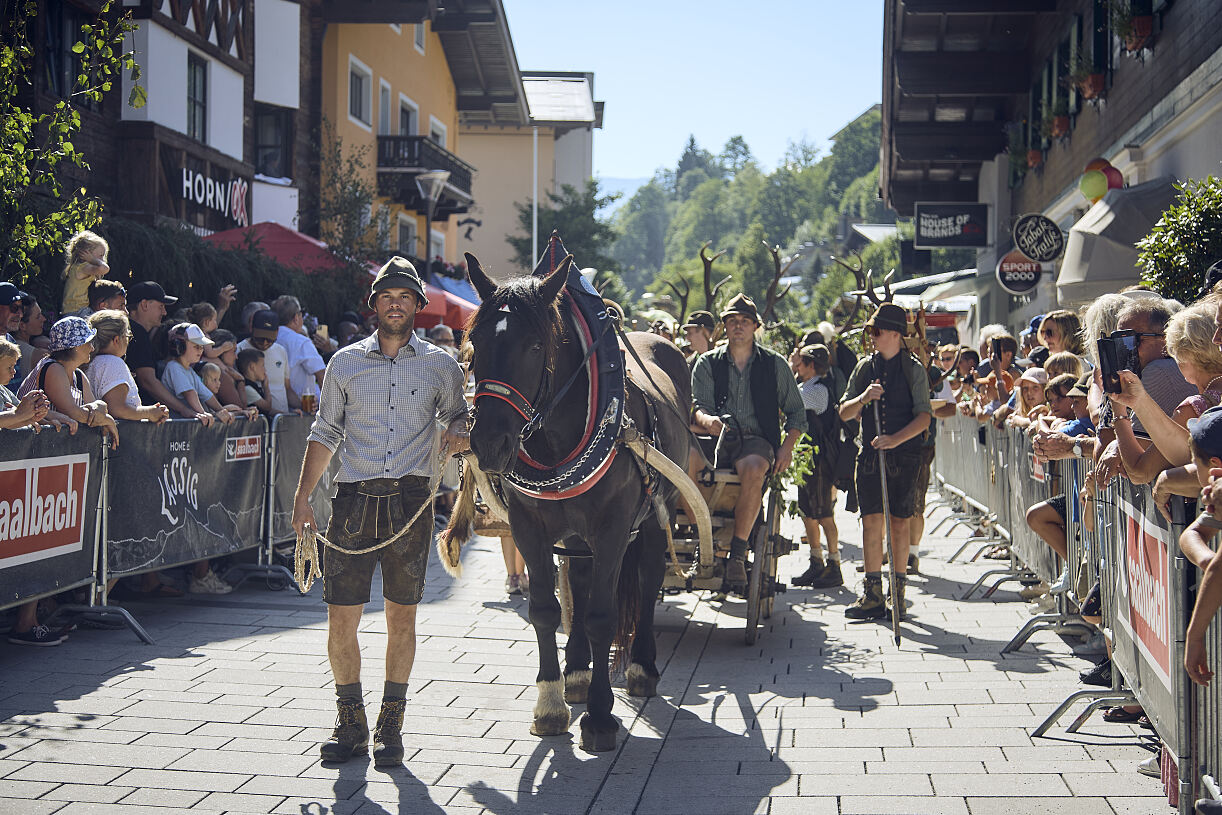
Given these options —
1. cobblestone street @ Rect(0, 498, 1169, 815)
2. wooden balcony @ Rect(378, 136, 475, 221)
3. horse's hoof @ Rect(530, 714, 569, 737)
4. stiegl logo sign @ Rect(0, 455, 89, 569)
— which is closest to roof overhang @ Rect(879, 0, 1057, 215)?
wooden balcony @ Rect(378, 136, 475, 221)

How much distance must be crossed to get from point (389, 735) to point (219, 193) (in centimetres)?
1700

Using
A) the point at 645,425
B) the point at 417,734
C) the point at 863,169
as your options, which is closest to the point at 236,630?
the point at 417,734

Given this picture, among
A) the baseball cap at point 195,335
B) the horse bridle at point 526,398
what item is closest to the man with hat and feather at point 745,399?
the horse bridle at point 526,398

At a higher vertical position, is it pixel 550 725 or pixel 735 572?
pixel 735 572

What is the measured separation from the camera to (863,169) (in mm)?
127688

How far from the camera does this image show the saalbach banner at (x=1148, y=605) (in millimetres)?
4223

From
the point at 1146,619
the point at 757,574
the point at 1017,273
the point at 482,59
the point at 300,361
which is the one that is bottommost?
the point at 757,574

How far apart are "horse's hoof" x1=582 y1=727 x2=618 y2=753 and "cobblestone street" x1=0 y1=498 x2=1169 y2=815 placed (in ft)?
0.19

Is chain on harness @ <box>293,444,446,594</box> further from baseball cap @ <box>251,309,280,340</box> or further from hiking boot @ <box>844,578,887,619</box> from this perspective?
baseball cap @ <box>251,309,280,340</box>

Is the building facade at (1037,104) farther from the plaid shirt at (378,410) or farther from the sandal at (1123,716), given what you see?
the plaid shirt at (378,410)

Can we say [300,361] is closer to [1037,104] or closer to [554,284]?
[554,284]

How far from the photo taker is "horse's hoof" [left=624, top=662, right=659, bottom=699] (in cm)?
655

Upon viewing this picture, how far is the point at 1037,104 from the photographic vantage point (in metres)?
21.4

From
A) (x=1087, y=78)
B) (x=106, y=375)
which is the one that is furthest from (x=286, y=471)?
(x=1087, y=78)
